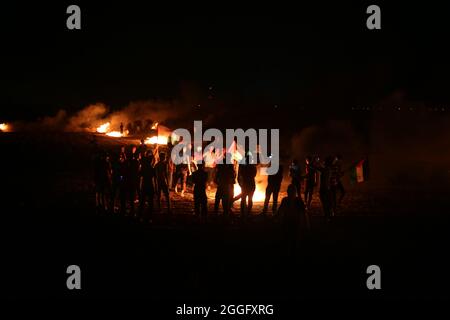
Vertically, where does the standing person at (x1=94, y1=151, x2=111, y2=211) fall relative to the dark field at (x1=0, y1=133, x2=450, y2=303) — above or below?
above

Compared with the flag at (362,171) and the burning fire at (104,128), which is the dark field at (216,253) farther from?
the burning fire at (104,128)

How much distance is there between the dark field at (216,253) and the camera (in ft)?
22.4

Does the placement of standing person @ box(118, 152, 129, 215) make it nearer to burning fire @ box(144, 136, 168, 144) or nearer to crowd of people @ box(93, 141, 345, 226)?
crowd of people @ box(93, 141, 345, 226)

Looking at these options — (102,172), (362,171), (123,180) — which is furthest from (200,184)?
(362,171)

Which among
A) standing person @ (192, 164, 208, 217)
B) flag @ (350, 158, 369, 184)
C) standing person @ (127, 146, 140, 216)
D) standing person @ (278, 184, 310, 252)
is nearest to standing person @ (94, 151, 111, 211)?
standing person @ (127, 146, 140, 216)

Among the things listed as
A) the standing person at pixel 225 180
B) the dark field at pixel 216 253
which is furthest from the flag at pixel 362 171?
the standing person at pixel 225 180

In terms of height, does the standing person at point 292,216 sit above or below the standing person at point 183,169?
below

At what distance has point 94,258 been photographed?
8.19 m

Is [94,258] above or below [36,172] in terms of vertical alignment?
below

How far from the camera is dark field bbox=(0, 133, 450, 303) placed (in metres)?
6.84
